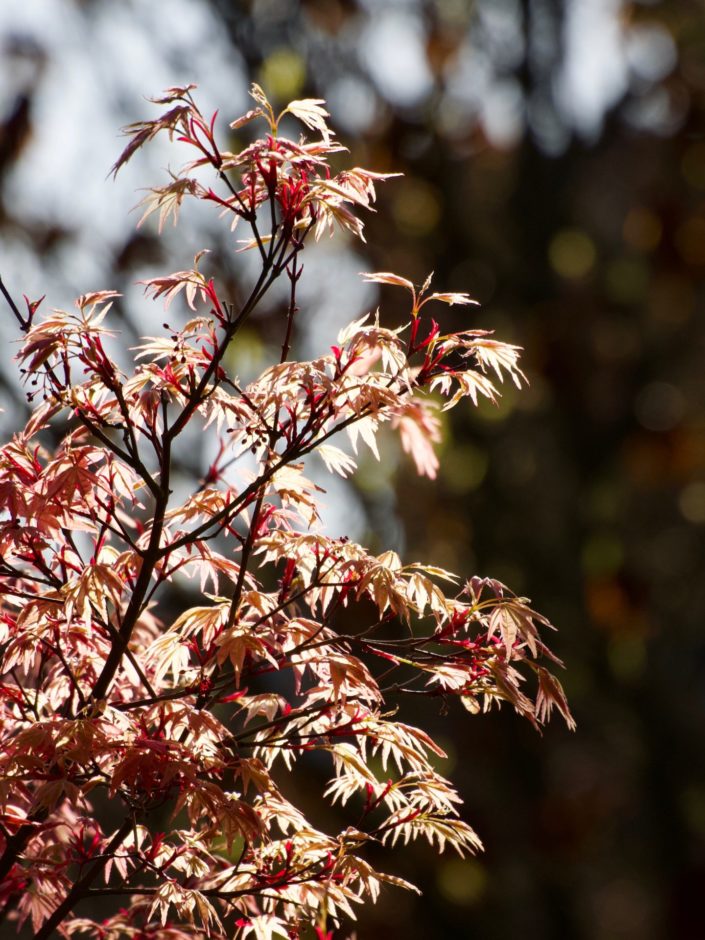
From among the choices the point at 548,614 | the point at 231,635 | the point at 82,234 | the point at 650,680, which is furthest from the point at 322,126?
the point at 650,680

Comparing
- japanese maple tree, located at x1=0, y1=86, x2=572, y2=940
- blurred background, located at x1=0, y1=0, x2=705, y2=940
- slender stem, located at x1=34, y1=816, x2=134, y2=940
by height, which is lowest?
slender stem, located at x1=34, y1=816, x2=134, y2=940

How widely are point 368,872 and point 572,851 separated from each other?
4.14 m

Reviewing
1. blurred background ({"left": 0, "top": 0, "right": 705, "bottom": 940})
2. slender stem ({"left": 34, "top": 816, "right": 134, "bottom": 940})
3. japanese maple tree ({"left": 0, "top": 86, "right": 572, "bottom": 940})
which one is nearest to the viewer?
japanese maple tree ({"left": 0, "top": 86, "right": 572, "bottom": 940})

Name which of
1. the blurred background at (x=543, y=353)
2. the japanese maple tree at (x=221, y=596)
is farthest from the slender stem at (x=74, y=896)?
the blurred background at (x=543, y=353)

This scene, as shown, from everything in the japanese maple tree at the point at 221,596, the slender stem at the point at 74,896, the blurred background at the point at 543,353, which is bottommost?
the slender stem at the point at 74,896

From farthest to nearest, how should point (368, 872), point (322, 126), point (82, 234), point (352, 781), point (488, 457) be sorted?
point (488, 457)
point (82, 234)
point (352, 781)
point (368, 872)
point (322, 126)

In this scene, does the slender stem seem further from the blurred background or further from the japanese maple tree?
the blurred background

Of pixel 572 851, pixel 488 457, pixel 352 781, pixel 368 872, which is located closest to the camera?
pixel 368 872

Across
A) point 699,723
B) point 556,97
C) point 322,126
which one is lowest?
point 322,126

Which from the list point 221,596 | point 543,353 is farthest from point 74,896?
point 543,353

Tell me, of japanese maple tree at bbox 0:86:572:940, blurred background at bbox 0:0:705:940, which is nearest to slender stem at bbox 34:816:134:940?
japanese maple tree at bbox 0:86:572:940

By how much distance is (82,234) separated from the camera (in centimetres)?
477

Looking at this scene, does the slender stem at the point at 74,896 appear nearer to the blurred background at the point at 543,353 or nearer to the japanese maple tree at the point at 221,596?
the japanese maple tree at the point at 221,596

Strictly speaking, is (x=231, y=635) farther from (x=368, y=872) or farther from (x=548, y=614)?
(x=548, y=614)
